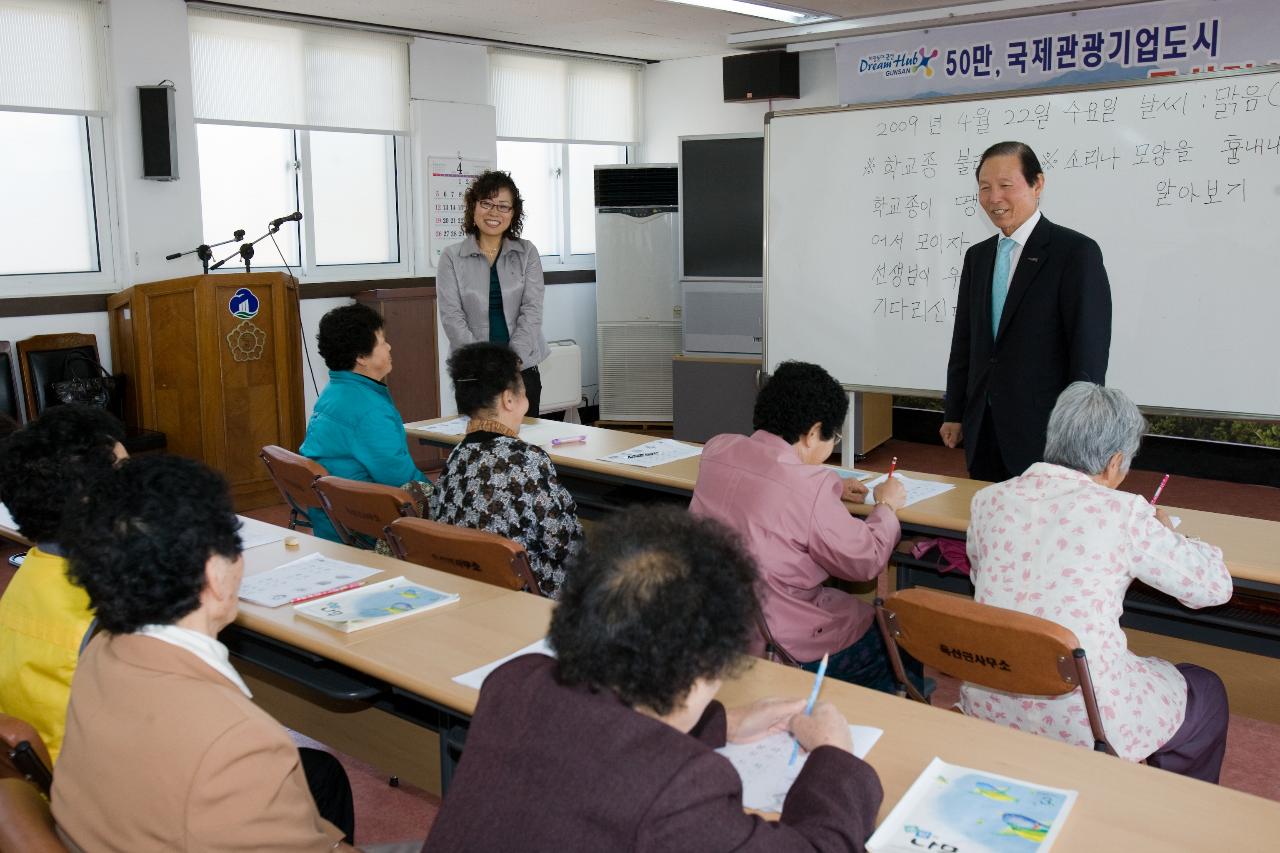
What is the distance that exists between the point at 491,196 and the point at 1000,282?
209 cm

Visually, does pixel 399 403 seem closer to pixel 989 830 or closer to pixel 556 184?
pixel 556 184

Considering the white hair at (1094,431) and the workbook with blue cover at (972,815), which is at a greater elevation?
the white hair at (1094,431)

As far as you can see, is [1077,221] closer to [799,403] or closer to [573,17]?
[799,403]

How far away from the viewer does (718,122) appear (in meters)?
8.38

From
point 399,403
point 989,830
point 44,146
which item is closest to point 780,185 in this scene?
point 399,403

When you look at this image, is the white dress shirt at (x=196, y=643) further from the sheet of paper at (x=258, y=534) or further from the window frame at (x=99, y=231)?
the window frame at (x=99, y=231)

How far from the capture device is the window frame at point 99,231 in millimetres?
5871

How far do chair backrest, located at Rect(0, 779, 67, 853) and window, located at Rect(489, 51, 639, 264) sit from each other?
6960mm

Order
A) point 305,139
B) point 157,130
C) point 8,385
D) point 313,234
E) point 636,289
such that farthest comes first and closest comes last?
point 636,289 → point 313,234 → point 305,139 → point 157,130 → point 8,385

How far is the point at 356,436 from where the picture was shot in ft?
11.8

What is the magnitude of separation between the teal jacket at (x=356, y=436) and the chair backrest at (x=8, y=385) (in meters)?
2.71

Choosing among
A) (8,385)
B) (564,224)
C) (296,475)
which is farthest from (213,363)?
(564,224)

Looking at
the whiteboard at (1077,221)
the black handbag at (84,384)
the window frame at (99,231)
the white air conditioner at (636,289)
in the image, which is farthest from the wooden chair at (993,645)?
the white air conditioner at (636,289)

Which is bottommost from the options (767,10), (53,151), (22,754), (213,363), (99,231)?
(22,754)
